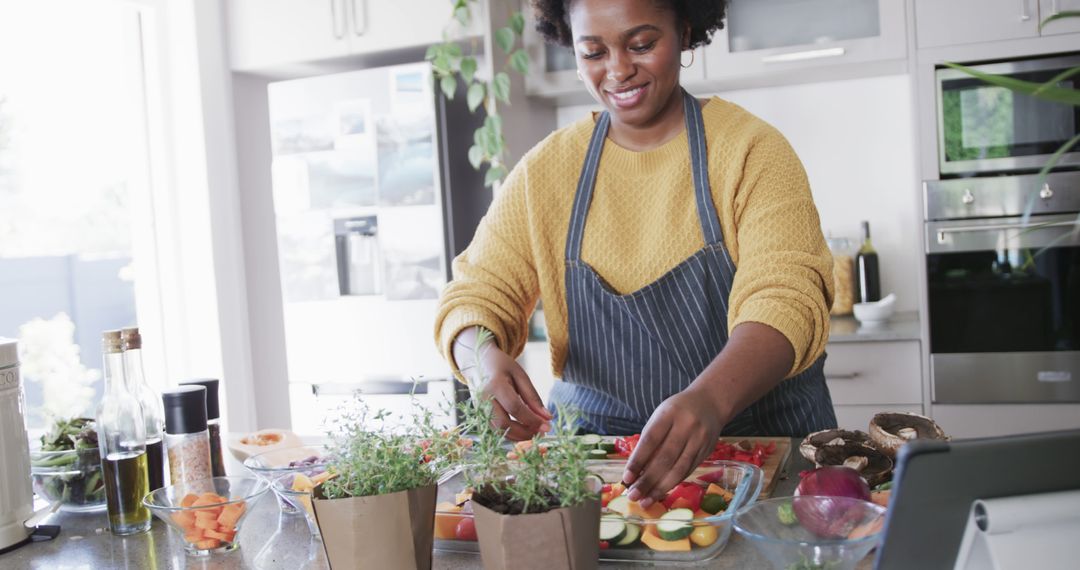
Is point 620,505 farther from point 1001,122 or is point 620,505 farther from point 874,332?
point 1001,122

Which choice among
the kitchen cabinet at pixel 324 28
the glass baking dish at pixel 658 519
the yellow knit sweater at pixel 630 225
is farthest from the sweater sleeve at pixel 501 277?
the kitchen cabinet at pixel 324 28

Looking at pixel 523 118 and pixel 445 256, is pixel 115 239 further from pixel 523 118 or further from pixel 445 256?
pixel 523 118

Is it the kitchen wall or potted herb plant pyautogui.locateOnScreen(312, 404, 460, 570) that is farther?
the kitchen wall

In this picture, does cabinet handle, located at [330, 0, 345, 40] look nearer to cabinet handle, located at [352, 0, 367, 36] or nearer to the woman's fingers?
cabinet handle, located at [352, 0, 367, 36]

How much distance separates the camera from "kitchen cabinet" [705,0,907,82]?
2795 millimetres

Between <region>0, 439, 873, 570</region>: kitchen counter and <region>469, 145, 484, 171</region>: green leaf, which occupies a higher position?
<region>469, 145, 484, 171</region>: green leaf

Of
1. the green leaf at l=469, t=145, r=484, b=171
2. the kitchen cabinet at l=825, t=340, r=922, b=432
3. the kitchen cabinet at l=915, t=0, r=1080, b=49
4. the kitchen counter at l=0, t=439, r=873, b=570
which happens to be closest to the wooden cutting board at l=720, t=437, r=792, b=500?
the kitchen counter at l=0, t=439, r=873, b=570

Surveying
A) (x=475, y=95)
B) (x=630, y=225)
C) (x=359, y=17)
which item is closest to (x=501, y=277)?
(x=630, y=225)

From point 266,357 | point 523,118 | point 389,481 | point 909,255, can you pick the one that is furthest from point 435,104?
point 389,481

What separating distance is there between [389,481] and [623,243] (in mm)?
860

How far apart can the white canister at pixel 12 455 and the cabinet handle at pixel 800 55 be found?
2336 mm

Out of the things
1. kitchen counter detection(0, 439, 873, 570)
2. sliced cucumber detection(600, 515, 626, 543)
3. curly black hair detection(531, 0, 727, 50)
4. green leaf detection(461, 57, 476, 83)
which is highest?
green leaf detection(461, 57, 476, 83)

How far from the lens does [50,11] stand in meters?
2.97

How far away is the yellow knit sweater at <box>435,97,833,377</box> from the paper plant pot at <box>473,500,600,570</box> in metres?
0.62
